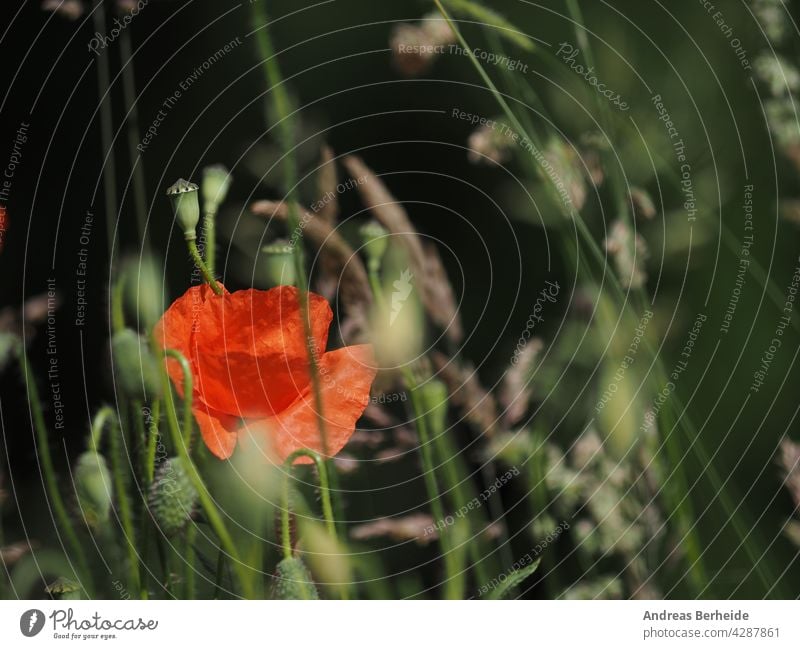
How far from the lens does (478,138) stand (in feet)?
2.77

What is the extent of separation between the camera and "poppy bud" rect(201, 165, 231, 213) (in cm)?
Result: 82

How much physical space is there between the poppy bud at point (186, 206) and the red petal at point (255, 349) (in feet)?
0.21

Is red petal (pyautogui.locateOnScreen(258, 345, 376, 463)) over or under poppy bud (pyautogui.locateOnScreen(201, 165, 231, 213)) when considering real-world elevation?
under

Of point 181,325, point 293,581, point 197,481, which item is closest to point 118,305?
point 181,325

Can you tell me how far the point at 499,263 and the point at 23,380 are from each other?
0.42 meters

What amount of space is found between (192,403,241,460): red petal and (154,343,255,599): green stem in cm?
2

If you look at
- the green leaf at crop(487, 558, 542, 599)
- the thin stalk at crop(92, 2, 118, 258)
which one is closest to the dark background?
the thin stalk at crop(92, 2, 118, 258)

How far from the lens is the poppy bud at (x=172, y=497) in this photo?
0.77 meters

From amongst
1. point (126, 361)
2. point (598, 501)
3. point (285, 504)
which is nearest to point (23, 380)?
point (126, 361)

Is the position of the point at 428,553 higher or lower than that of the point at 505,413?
lower

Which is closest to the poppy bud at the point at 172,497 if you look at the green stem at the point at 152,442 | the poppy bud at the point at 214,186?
the green stem at the point at 152,442

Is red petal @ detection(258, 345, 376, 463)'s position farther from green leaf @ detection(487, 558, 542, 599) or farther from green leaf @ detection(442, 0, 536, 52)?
green leaf @ detection(442, 0, 536, 52)

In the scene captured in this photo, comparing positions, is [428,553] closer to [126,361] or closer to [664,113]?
[126,361]

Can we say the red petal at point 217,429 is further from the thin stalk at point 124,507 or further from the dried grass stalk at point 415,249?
the dried grass stalk at point 415,249
